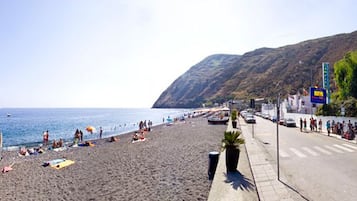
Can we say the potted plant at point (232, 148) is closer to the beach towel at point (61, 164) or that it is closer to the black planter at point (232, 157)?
the black planter at point (232, 157)

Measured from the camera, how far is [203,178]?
11203 millimetres

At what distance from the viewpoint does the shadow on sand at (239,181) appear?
8.44 metres

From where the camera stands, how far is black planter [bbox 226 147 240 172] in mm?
10312

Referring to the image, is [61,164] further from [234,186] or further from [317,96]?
[317,96]

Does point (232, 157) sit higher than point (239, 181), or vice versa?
point (232, 157)

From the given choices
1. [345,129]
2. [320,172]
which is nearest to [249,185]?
[320,172]

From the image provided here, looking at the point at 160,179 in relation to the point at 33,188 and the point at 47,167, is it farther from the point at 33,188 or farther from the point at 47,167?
the point at 47,167

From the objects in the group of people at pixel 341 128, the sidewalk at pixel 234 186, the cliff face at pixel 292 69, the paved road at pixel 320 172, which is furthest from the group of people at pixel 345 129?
the cliff face at pixel 292 69

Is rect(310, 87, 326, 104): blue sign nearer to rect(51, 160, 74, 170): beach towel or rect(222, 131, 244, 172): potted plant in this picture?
rect(222, 131, 244, 172): potted plant

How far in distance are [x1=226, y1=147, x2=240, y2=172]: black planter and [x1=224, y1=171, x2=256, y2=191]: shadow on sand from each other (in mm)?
228

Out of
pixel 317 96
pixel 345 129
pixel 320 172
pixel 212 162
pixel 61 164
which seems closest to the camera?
pixel 320 172

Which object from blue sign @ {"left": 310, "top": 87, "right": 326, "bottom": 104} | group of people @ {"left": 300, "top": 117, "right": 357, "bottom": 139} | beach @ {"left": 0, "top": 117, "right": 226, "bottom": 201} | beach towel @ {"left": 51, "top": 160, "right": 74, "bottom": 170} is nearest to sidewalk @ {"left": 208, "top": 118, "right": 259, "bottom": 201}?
beach @ {"left": 0, "top": 117, "right": 226, "bottom": 201}

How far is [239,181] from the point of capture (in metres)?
9.12

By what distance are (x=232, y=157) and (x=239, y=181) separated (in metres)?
1.40
